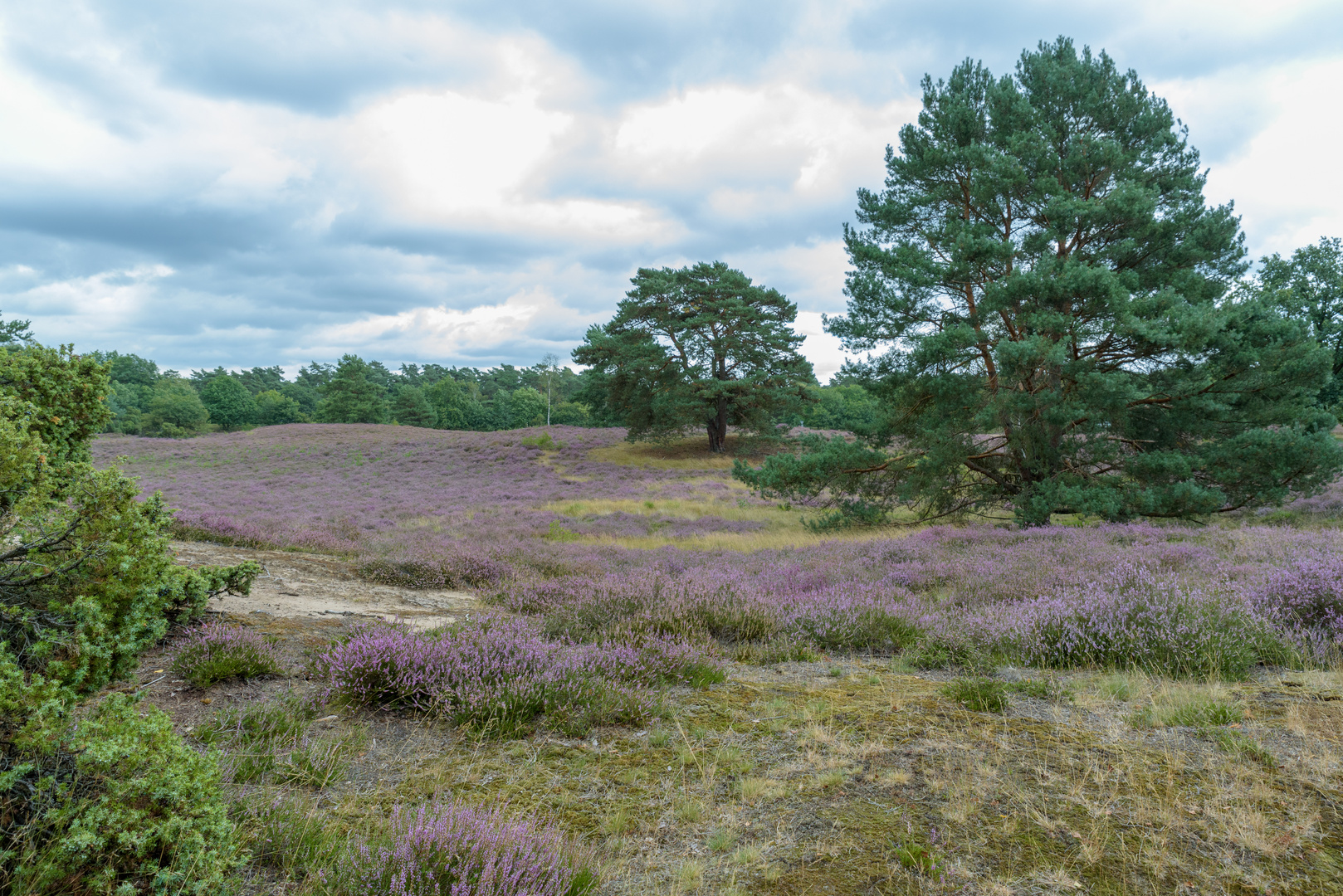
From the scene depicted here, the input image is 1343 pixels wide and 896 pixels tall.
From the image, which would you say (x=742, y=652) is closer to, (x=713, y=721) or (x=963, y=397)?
(x=713, y=721)

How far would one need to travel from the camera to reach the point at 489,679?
360 centimetres

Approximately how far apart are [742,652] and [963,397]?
31.5ft

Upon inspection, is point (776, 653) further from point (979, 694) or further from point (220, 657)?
point (220, 657)

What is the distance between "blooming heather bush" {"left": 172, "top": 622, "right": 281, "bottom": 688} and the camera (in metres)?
3.54

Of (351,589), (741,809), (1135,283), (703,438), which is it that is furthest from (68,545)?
(703,438)

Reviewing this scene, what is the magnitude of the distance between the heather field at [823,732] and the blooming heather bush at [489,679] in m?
0.02

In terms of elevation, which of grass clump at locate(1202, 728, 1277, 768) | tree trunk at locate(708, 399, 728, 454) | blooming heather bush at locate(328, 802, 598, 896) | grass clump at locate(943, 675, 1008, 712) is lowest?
grass clump at locate(943, 675, 1008, 712)

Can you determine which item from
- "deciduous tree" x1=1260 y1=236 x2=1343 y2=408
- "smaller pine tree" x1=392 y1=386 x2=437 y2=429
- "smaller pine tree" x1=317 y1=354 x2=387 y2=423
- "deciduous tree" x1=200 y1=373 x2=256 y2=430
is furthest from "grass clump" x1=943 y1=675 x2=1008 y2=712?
"deciduous tree" x1=200 y1=373 x2=256 y2=430

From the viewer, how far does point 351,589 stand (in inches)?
282

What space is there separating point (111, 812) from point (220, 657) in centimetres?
218

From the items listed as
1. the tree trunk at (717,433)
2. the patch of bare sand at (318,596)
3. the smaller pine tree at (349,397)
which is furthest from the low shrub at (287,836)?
the smaller pine tree at (349,397)

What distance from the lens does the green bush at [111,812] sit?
1666mm

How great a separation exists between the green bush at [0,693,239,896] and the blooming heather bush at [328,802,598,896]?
1.39 feet

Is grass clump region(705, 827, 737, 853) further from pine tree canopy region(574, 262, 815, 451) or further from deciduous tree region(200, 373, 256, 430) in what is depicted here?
deciduous tree region(200, 373, 256, 430)
